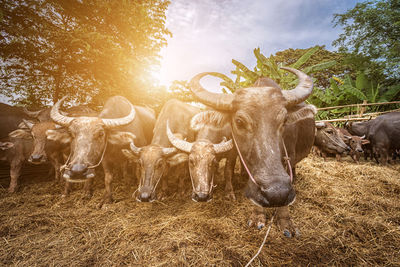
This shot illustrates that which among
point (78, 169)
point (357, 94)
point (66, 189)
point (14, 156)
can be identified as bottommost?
point (66, 189)

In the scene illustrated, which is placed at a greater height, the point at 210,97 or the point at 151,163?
the point at 210,97

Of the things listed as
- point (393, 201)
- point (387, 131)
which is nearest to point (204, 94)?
point (393, 201)

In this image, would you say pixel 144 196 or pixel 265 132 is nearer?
pixel 265 132

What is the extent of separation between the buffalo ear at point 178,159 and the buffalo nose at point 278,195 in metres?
1.75

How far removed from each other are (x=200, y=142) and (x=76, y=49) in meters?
5.98

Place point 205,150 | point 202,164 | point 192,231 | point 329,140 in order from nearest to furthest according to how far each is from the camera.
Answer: point 192,231, point 202,164, point 205,150, point 329,140

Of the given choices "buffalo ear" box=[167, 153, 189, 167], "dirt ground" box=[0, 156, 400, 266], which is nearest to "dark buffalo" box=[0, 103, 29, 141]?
"dirt ground" box=[0, 156, 400, 266]

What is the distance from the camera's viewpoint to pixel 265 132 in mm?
2002

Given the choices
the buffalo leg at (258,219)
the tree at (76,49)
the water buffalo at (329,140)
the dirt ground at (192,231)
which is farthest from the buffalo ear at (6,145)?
the water buffalo at (329,140)

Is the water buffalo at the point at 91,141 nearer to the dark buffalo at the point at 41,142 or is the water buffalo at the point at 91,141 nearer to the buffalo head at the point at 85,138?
the buffalo head at the point at 85,138

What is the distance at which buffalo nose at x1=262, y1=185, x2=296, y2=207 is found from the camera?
164 centimetres

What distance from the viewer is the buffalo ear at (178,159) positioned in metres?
3.12

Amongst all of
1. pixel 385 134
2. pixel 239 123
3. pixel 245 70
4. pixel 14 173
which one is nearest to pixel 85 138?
pixel 239 123

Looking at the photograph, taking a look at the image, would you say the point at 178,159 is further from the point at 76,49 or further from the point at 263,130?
the point at 76,49
